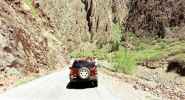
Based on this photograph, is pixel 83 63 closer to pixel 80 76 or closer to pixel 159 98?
pixel 80 76

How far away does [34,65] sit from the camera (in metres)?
41.5

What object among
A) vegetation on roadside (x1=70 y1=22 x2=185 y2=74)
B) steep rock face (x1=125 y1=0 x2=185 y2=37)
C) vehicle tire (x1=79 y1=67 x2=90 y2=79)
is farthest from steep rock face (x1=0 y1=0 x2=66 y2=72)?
steep rock face (x1=125 y1=0 x2=185 y2=37)

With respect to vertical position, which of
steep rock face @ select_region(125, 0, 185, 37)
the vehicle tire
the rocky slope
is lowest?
the vehicle tire

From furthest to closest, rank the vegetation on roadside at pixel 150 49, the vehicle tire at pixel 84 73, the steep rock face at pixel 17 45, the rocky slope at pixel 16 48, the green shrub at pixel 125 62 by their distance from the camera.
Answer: the vegetation on roadside at pixel 150 49
the green shrub at pixel 125 62
the steep rock face at pixel 17 45
the rocky slope at pixel 16 48
the vehicle tire at pixel 84 73

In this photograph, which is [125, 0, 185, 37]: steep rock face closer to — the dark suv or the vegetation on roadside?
the vegetation on roadside

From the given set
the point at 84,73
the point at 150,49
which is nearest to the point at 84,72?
the point at 84,73

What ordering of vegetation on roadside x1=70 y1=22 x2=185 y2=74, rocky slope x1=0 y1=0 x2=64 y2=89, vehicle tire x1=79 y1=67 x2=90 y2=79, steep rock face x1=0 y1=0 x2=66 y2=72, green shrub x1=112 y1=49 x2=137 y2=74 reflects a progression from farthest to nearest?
vegetation on roadside x1=70 y1=22 x2=185 y2=74 < green shrub x1=112 y1=49 x2=137 y2=74 < steep rock face x1=0 y1=0 x2=66 y2=72 < rocky slope x1=0 y1=0 x2=64 y2=89 < vehicle tire x1=79 y1=67 x2=90 y2=79

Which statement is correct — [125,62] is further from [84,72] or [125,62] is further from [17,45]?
[84,72]

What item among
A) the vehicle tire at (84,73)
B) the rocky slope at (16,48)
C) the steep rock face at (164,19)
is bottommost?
the vehicle tire at (84,73)

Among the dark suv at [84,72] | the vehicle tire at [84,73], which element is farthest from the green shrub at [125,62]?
the vehicle tire at [84,73]

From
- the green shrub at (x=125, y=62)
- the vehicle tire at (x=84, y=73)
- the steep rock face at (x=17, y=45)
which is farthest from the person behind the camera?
the green shrub at (x=125, y=62)

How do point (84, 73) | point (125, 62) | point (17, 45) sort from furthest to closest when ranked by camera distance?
1. point (125, 62)
2. point (17, 45)
3. point (84, 73)

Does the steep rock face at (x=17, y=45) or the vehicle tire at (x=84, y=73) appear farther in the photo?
the steep rock face at (x=17, y=45)

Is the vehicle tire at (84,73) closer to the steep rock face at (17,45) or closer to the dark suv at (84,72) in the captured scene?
the dark suv at (84,72)
